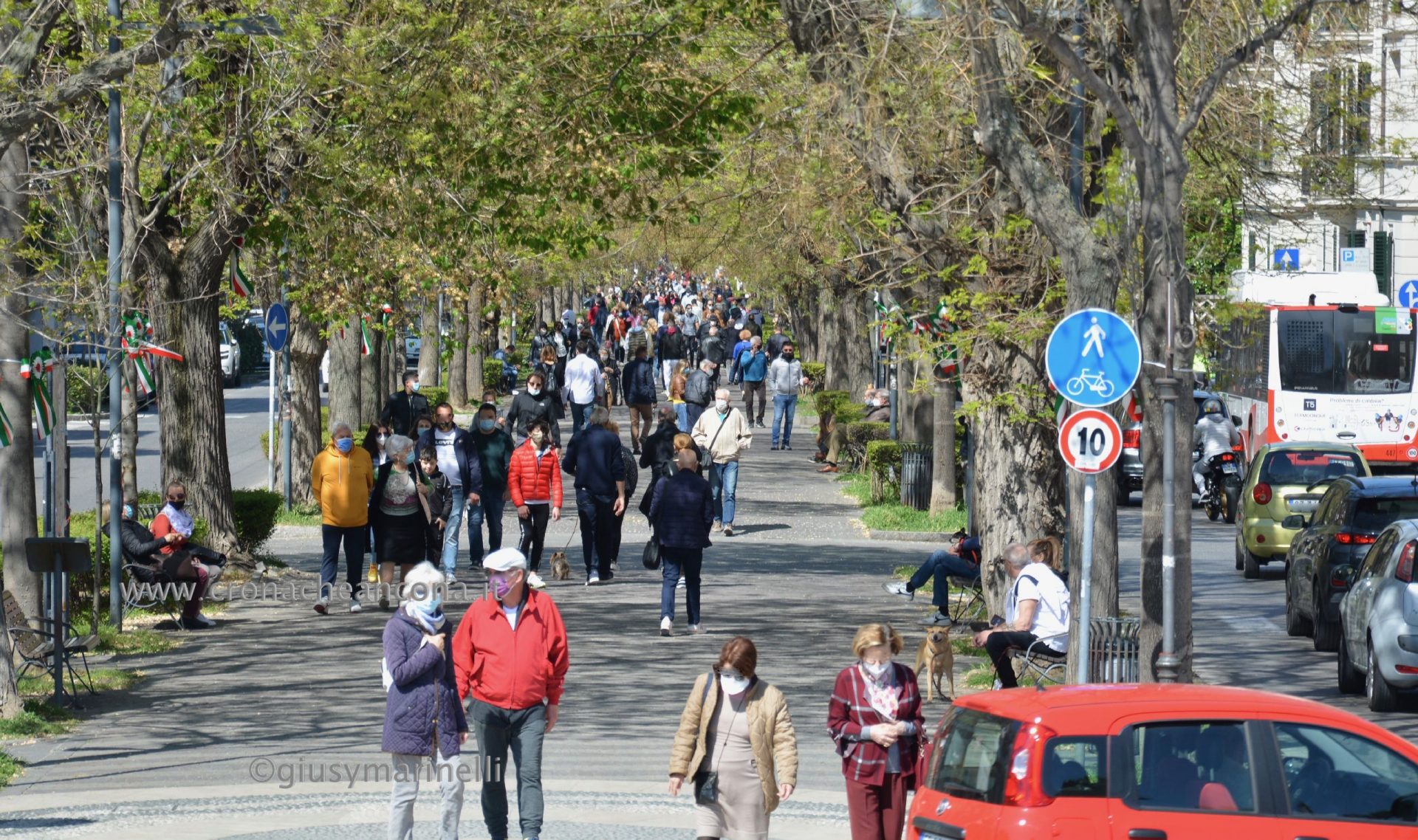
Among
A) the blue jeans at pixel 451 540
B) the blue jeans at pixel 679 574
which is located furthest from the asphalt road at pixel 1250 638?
the blue jeans at pixel 451 540

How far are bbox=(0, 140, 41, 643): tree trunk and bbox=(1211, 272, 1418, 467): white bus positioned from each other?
73.7ft

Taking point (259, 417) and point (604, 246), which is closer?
point (604, 246)

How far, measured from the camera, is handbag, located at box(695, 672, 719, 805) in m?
8.70

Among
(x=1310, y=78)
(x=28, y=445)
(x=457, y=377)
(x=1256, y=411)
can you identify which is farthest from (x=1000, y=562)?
(x=457, y=377)

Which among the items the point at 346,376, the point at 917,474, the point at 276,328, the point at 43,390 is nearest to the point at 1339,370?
the point at 917,474

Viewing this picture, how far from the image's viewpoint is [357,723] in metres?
13.2

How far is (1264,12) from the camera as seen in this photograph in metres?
12.4

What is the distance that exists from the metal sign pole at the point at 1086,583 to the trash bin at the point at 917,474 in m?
14.7

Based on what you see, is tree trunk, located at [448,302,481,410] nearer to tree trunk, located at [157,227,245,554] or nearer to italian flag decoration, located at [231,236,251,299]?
italian flag decoration, located at [231,236,251,299]

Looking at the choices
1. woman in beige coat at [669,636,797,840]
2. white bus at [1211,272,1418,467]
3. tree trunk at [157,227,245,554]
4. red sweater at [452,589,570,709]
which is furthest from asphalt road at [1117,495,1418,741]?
tree trunk at [157,227,245,554]

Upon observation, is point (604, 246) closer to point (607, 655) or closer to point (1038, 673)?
point (607, 655)

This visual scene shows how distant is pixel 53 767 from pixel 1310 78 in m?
12.2

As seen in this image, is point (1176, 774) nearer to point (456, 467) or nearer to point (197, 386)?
point (456, 467)

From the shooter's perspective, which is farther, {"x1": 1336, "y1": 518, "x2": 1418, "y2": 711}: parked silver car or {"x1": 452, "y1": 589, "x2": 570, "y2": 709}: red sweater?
{"x1": 1336, "y1": 518, "x2": 1418, "y2": 711}: parked silver car
